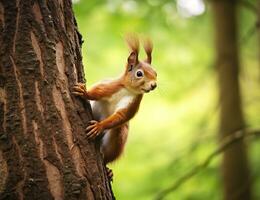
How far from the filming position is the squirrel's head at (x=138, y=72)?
272 cm

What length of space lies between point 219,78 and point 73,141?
142 inches

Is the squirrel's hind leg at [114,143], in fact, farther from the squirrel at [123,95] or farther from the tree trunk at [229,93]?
the tree trunk at [229,93]

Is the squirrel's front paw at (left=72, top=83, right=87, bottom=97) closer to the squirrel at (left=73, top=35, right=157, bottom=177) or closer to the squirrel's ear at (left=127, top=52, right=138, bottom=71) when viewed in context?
the squirrel at (left=73, top=35, right=157, bottom=177)

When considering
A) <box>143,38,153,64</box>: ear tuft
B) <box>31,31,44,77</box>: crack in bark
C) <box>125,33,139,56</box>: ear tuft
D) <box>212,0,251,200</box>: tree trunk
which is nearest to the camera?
<box>31,31,44,77</box>: crack in bark

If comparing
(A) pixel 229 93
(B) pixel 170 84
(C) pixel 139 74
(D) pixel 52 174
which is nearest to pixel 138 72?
(C) pixel 139 74

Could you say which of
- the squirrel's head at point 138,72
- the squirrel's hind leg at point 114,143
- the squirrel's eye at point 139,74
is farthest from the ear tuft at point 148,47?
the squirrel's hind leg at point 114,143

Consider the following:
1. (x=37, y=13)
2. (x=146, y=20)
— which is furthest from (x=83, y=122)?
(x=146, y=20)

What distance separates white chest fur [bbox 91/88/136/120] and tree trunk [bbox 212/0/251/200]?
2541 mm

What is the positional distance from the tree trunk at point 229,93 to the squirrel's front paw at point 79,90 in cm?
315

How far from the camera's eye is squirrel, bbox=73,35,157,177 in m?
2.72

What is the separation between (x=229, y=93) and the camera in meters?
5.37

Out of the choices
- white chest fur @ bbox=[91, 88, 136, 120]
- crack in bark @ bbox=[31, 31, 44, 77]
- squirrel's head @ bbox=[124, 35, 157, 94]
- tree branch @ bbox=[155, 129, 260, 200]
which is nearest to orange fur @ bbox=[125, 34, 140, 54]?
squirrel's head @ bbox=[124, 35, 157, 94]

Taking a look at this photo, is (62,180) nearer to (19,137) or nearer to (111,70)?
(19,137)

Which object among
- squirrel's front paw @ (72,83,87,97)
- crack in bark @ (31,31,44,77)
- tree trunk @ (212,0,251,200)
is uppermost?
tree trunk @ (212,0,251,200)
